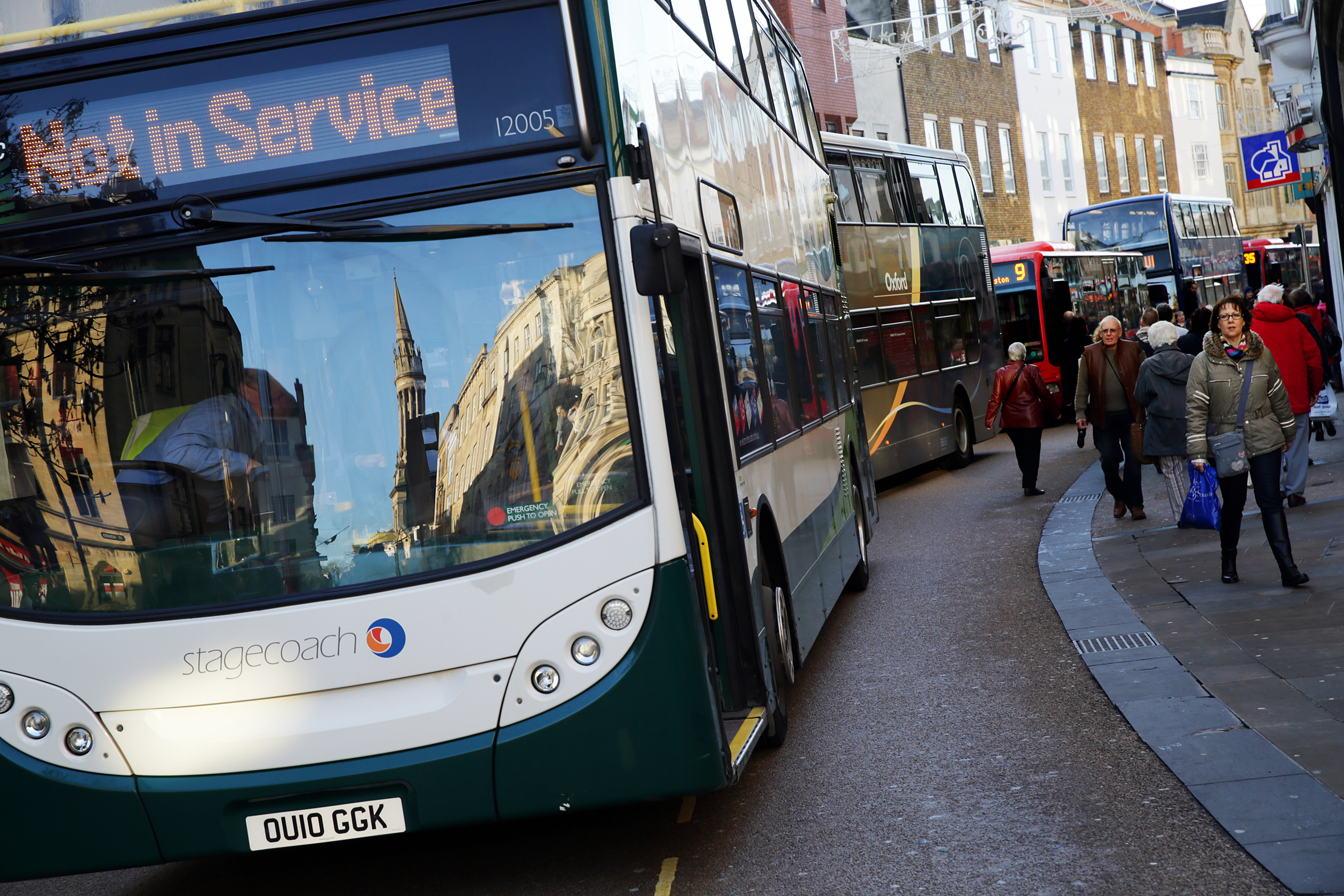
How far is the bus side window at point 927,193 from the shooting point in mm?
20688

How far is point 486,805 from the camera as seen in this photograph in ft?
15.8

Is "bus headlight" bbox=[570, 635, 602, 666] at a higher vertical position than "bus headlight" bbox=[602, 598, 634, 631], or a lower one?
lower

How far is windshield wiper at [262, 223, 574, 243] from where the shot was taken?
475cm

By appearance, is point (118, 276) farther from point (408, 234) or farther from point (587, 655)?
point (587, 655)

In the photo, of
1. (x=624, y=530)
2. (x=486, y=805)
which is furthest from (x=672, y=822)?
(x=624, y=530)

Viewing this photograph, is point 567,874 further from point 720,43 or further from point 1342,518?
point 1342,518

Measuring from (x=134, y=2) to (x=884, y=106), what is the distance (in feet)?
113

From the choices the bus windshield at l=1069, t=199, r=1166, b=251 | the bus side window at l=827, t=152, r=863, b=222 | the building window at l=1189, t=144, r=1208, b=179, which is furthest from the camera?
the building window at l=1189, t=144, r=1208, b=179

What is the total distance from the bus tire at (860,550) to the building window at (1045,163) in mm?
36639

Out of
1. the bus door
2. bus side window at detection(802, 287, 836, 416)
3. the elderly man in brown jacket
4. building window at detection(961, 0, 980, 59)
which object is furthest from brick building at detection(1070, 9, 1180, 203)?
the bus door

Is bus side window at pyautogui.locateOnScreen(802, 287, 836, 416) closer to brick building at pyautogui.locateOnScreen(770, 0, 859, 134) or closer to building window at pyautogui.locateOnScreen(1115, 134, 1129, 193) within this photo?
Result: brick building at pyautogui.locateOnScreen(770, 0, 859, 134)

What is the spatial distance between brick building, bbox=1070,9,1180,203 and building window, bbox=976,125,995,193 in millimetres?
7245

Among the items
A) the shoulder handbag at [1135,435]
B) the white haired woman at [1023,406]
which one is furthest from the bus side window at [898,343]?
the shoulder handbag at [1135,435]

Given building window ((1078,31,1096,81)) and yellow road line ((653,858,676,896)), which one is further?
building window ((1078,31,1096,81))
